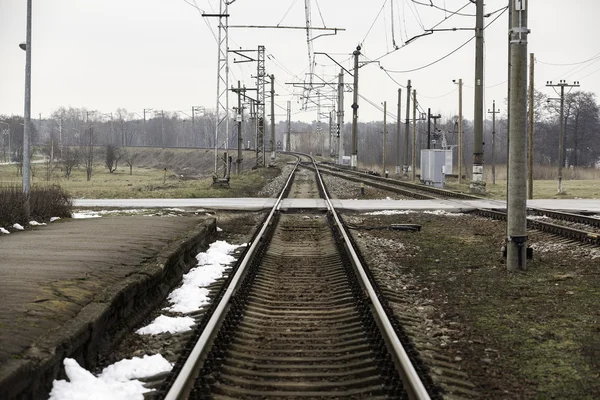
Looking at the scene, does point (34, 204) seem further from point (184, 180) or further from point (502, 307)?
point (184, 180)

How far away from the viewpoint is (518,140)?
10.1 metres

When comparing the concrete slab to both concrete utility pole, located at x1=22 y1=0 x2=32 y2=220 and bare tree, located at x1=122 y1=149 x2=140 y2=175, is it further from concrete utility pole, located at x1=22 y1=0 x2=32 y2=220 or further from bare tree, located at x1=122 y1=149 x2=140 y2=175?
bare tree, located at x1=122 y1=149 x2=140 y2=175

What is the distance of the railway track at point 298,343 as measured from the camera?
4855 millimetres

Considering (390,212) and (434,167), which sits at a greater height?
(434,167)

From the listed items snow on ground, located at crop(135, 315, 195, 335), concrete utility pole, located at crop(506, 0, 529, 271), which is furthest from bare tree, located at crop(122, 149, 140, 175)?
snow on ground, located at crop(135, 315, 195, 335)

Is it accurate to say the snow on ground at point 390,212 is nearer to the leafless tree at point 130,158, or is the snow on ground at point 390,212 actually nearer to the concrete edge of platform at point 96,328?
the concrete edge of platform at point 96,328

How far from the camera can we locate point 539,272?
991cm

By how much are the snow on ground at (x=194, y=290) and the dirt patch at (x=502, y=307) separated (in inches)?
93.5

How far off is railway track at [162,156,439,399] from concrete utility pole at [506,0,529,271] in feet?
7.86

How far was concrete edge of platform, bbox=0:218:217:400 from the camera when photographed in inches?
172

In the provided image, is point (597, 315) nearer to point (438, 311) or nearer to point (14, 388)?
point (438, 311)

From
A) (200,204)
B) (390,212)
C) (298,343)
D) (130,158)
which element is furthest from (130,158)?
(298,343)

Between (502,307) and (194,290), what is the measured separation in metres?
3.79

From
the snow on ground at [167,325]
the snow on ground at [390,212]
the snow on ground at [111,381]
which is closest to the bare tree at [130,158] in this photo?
the snow on ground at [390,212]
